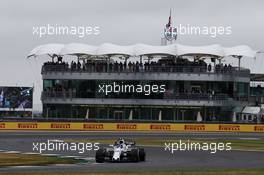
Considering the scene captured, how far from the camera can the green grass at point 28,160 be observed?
2791cm

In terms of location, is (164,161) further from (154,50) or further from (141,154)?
(154,50)

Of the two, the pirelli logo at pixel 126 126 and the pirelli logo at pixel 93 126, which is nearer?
the pirelli logo at pixel 126 126

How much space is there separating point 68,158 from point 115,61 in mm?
51762

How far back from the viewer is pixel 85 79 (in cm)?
7506

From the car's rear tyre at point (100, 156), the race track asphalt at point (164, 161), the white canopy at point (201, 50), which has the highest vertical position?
the white canopy at point (201, 50)

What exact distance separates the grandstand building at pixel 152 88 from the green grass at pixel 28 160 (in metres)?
39.6

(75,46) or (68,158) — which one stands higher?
(75,46)

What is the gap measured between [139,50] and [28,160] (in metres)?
50.3

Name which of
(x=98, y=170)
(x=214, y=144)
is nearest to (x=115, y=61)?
(x=214, y=144)

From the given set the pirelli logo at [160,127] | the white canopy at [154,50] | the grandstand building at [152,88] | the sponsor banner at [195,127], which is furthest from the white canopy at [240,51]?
the pirelli logo at [160,127]

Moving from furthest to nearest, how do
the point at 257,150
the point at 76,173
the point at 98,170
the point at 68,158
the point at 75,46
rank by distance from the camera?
the point at 75,46 < the point at 257,150 < the point at 68,158 < the point at 98,170 < the point at 76,173

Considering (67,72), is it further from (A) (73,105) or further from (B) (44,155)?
(B) (44,155)

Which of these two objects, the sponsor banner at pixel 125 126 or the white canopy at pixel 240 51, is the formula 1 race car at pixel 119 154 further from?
the white canopy at pixel 240 51

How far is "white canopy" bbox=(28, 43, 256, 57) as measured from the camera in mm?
76812
